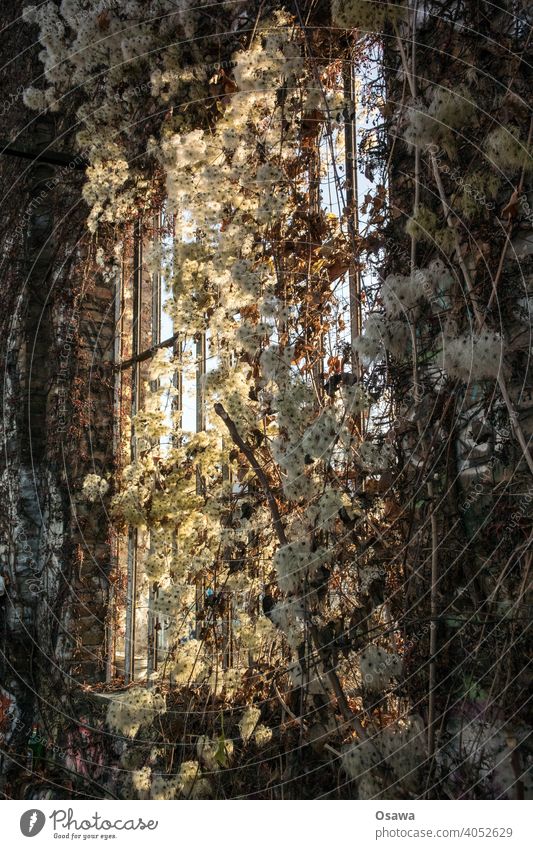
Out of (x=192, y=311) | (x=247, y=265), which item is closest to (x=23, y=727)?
(x=192, y=311)

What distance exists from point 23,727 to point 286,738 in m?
1.84

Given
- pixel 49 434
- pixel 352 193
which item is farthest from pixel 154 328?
pixel 352 193

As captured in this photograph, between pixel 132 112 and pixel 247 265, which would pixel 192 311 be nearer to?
pixel 247 265

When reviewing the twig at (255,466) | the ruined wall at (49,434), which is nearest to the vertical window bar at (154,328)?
the ruined wall at (49,434)

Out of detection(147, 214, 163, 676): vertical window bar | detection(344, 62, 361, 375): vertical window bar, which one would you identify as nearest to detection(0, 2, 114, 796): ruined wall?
detection(147, 214, 163, 676): vertical window bar

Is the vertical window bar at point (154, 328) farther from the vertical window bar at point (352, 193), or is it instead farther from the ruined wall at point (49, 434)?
the vertical window bar at point (352, 193)

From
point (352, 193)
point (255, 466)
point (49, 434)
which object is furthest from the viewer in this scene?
point (49, 434)

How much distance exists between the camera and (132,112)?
129 inches

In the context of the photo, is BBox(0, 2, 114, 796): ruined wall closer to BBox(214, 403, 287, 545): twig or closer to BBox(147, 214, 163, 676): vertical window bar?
BBox(147, 214, 163, 676): vertical window bar

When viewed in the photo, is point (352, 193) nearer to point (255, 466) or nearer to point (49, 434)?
point (255, 466)

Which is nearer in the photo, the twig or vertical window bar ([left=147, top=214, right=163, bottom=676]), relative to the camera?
the twig

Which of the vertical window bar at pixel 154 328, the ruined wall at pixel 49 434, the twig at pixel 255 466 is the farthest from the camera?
the ruined wall at pixel 49 434

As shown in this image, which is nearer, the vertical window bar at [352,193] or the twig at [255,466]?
the twig at [255,466]

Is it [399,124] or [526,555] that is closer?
[526,555]
